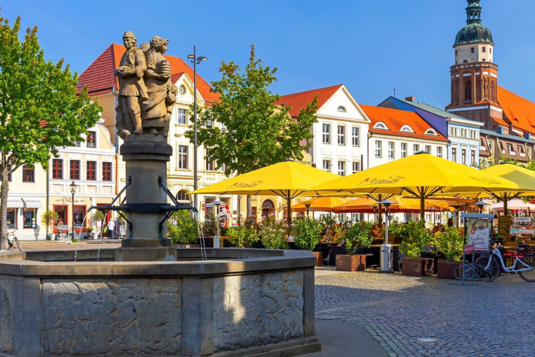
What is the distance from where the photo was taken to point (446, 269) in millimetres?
17984

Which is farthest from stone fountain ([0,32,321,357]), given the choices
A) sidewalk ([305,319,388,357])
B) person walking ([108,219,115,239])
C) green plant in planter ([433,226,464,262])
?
person walking ([108,219,115,239])

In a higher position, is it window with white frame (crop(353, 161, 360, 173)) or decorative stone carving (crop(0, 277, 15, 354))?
window with white frame (crop(353, 161, 360, 173))

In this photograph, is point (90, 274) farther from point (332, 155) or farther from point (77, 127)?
point (332, 155)

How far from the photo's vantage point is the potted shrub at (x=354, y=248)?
20.4m

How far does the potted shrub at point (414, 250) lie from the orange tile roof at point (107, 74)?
38.7 meters

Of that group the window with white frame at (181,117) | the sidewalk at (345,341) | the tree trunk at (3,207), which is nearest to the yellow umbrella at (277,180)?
the sidewalk at (345,341)

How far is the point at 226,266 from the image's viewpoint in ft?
25.5

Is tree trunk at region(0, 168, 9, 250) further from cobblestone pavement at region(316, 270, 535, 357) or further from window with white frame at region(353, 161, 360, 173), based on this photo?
window with white frame at region(353, 161, 360, 173)

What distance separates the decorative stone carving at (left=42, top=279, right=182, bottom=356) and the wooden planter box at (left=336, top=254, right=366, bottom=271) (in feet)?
43.1

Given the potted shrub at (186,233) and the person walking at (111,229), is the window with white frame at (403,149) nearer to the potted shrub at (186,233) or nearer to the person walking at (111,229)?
the person walking at (111,229)

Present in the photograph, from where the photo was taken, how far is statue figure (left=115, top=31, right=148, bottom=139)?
388 inches

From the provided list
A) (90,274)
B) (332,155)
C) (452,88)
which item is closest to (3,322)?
(90,274)

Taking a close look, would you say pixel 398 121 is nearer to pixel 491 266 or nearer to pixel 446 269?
pixel 446 269

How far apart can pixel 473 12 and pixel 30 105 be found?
83941mm
